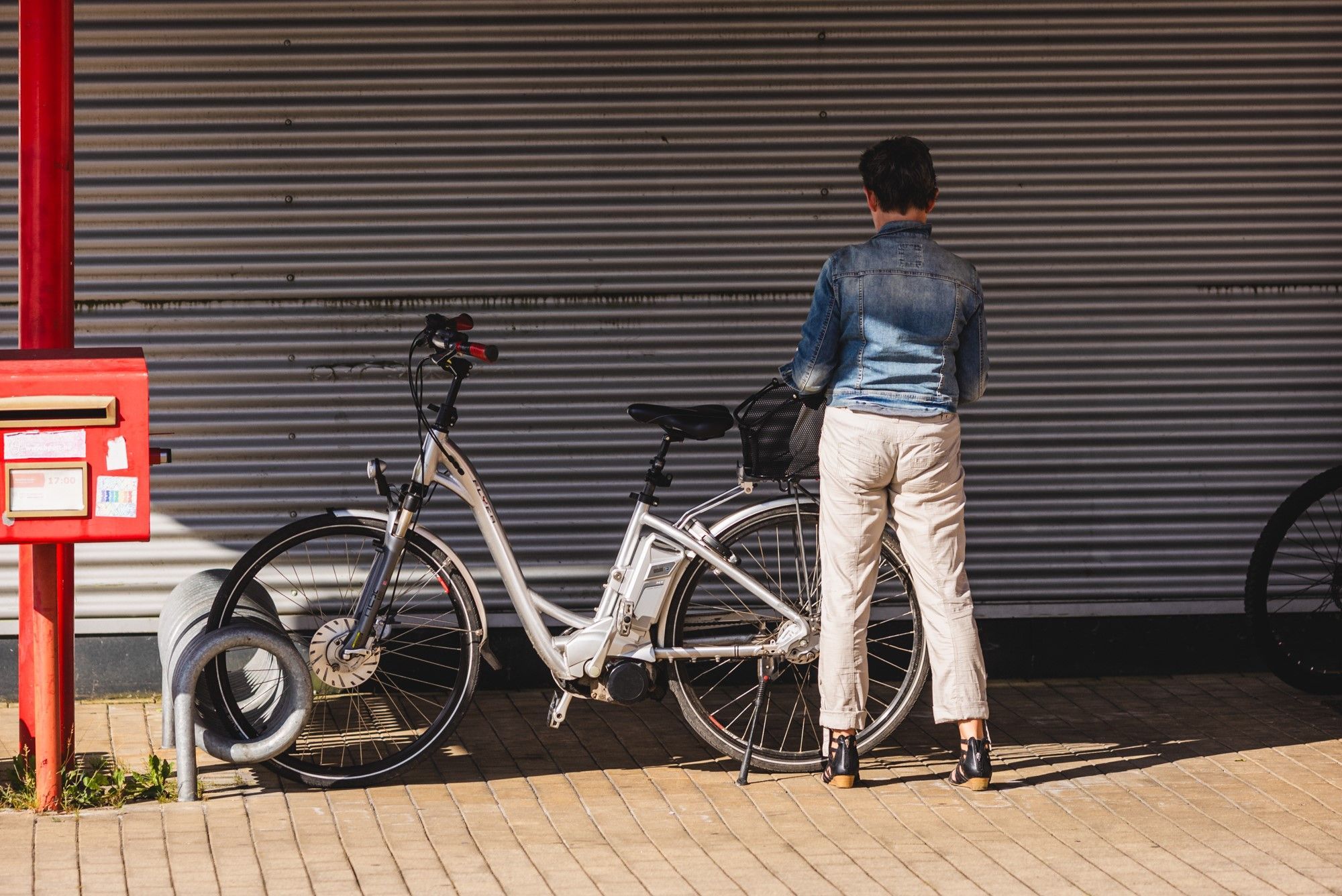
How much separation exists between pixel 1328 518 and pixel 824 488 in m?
2.95

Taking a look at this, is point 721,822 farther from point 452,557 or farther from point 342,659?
point 342,659

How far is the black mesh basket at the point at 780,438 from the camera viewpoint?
5699 mm

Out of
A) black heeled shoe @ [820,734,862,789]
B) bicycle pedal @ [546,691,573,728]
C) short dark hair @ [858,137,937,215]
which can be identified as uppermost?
short dark hair @ [858,137,937,215]

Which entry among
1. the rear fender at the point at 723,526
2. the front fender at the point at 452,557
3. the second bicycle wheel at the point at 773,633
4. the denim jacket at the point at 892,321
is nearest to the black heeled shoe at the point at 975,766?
the second bicycle wheel at the point at 773,633

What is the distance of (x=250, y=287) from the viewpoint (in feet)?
22.6

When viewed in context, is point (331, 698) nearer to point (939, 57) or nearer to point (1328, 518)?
point (939, 57)

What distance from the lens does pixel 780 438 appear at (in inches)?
226

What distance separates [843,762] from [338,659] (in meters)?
1.79

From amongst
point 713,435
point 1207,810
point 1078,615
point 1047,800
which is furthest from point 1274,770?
point 713,435

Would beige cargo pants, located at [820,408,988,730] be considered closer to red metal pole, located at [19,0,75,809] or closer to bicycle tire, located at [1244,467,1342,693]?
bicycle tire, located at [1244,467,1342,693]

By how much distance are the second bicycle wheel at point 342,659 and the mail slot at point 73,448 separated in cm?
53

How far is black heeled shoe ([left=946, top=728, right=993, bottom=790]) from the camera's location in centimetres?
554

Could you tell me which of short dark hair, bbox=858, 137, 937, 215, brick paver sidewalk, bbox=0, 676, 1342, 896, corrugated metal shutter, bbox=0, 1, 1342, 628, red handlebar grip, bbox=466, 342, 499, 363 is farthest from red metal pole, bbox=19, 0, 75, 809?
short dark hair, bbox=858, 137, 937, 215

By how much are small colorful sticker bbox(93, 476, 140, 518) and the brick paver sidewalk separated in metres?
1.00
